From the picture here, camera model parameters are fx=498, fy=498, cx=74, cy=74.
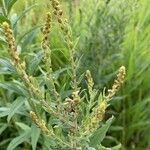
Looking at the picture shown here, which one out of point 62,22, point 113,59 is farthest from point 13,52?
point 113,59

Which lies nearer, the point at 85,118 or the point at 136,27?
the point at 85,118

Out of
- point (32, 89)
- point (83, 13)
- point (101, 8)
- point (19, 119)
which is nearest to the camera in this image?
point (32, 89)

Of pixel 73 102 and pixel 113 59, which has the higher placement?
pixel 113 59

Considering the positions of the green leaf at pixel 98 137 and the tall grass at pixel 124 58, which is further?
the tall grass at pixel 124 58

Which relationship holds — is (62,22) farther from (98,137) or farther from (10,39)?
(98,137)

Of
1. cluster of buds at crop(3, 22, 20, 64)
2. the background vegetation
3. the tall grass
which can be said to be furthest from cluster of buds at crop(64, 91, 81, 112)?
the tall grass

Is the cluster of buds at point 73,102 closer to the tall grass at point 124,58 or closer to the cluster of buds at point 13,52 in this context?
the cluster of buds at point 13,52

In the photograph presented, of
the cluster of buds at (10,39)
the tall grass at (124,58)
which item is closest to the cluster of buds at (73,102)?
the cluster of buds at (10,39)

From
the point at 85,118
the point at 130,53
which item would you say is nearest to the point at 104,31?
the point at 130,53

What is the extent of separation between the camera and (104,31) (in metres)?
2.81

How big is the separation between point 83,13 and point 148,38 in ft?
1.48

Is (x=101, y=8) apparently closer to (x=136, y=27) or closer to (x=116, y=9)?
(x=116, y=9)

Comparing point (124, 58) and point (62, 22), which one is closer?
point (62, 22)

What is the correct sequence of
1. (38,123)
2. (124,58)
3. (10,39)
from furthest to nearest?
1. (124,58)
2. (38,123)
3. (10,39)
